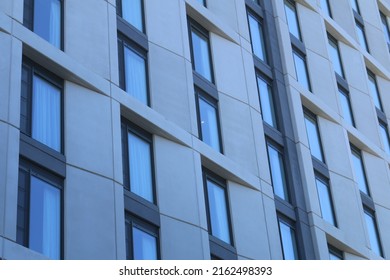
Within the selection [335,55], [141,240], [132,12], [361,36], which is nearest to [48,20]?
[132,12]

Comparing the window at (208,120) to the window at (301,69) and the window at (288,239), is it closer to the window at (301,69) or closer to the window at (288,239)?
the window at (288,239)

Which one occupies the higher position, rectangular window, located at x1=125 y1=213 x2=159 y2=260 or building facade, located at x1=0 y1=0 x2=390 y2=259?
building facade, located at x1=0 y1=0 x2=390 y2=259

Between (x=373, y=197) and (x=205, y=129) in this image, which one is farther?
→ (x=373, y=197)

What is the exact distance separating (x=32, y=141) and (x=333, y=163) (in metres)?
17.8

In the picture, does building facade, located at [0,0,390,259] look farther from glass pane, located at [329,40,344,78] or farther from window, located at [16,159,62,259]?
glass pane, located at [329,40,344,78]

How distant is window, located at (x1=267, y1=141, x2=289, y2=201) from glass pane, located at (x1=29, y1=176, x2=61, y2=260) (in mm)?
11719

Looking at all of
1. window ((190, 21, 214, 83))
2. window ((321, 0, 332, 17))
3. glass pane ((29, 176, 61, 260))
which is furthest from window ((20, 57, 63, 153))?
window ((321, 0, 332, 17))

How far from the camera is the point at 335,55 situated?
47.9 meters

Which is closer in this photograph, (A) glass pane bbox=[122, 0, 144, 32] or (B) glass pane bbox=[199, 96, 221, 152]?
(A) glass pane bbox=[122, 0, 144, 32]

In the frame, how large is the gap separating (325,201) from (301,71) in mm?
6473

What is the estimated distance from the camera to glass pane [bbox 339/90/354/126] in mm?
45188
